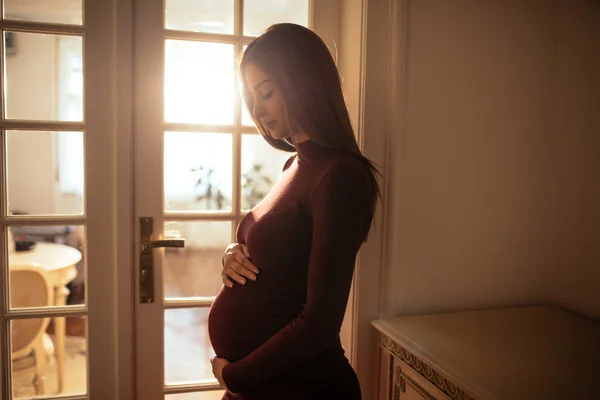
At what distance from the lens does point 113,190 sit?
1.46 meters

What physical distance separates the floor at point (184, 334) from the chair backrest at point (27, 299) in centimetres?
11

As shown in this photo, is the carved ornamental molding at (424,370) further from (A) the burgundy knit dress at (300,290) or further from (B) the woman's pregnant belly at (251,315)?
(B) the woman's pregnant belly at (251,315)

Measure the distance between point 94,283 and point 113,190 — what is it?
30 cm

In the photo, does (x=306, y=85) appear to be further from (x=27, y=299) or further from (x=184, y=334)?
(x=27, y=299)

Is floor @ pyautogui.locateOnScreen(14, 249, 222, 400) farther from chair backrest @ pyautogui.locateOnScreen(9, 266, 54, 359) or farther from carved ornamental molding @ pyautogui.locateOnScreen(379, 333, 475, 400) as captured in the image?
carved ornamental molding @ pyautogui.locateOnScreen(379, 333, 475, 400)

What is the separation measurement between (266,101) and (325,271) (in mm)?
410

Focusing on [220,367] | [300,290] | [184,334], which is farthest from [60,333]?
[300,290]

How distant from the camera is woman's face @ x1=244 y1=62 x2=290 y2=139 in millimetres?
1038

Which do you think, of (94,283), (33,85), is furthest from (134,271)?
(33,85)

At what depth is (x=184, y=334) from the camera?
5.23 ft

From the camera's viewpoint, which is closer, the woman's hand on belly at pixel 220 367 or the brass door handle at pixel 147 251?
the woman's hand on belly at pixel 220 367

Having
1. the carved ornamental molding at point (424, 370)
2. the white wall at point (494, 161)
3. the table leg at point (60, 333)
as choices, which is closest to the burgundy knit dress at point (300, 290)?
the carved ornamental molding at point (424, 370)

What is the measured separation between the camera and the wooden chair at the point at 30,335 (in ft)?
4.80

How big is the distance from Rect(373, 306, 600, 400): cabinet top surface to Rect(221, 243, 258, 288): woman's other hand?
0.56 meters
